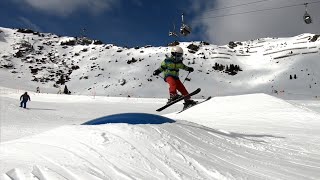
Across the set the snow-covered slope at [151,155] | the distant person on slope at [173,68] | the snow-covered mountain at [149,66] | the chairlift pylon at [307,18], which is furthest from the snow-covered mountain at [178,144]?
the snow-covered mountain at [149,66]

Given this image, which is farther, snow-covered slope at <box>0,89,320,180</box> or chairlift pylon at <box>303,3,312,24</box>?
chairlift pylon at <box>303,3,312,24</box>

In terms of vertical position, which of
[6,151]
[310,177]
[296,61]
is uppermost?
[296,61]

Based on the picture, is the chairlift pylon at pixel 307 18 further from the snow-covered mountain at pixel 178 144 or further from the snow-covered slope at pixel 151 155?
the snow-covered slope at pixel 151 155

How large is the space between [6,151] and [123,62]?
243 ft

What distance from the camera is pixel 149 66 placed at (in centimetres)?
7219

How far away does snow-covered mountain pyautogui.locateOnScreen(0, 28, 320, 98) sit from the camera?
2375 inches

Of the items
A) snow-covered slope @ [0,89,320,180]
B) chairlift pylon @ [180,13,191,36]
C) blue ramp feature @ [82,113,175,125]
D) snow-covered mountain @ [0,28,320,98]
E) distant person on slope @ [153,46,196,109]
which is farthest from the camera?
snow-covered mountain @ [0,28,320,98]

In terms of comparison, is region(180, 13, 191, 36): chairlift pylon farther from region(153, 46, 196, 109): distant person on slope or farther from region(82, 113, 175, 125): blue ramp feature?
region(82, 113, 175, 125): blue ramp feature

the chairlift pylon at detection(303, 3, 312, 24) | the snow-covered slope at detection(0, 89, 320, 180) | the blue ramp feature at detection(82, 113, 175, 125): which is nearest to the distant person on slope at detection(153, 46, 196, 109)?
the snow-covered slope at detection(0, 89, 320, 180)

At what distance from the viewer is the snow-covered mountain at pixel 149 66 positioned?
6031 centimetres

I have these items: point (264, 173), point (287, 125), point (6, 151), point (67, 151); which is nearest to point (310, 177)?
point (264, 173)

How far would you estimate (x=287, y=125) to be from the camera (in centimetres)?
969

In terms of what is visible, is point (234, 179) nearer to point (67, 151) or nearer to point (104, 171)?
point (104, 171)

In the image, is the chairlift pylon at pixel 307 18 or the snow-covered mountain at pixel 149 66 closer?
the chairlift pylon at pixel 307 18
